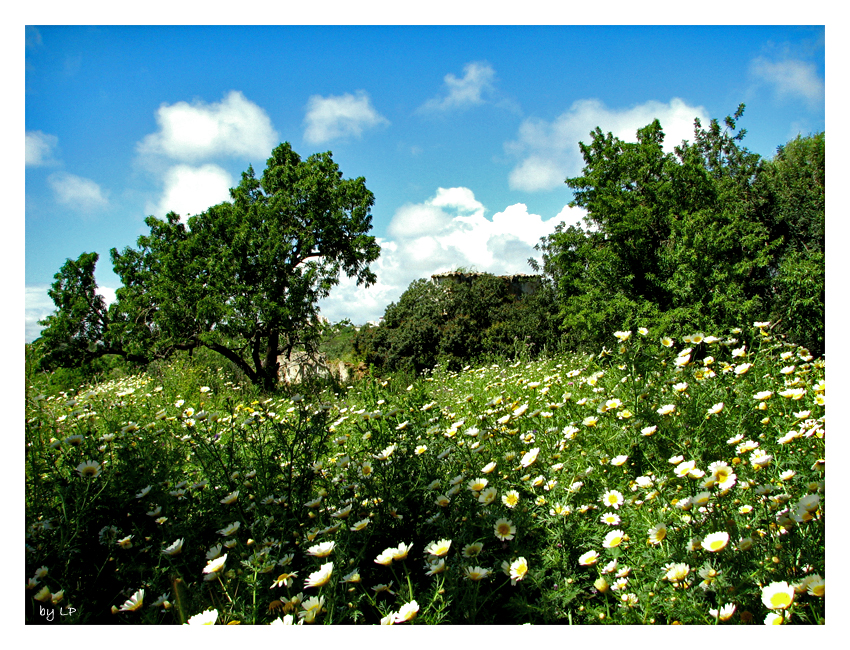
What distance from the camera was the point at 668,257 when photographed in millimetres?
9148

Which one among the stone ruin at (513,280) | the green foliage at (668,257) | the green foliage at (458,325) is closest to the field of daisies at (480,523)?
the green foliage at (668,257)

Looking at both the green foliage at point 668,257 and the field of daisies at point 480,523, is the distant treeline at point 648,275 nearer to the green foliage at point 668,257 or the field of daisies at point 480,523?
the green foliage at point 668,257

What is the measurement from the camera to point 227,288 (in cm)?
945

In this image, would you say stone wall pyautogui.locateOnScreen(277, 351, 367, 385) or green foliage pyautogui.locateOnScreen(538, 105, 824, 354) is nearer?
green foliage pyautogui.locateOnScreen(538, 105, 824, 354)

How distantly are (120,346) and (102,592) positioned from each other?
9.44 metres

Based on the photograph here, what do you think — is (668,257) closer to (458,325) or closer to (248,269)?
(458,325)

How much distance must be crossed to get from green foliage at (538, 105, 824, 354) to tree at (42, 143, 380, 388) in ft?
16.7

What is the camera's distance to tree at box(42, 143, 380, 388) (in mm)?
9336

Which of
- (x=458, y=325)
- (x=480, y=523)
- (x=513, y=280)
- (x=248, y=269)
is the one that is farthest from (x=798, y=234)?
(x=480, y=523)

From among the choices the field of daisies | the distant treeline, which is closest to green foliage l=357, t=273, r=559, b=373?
the distant treeline

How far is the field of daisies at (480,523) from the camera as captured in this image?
4.66 feet

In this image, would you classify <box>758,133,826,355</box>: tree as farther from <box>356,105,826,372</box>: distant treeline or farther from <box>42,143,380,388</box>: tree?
<box>42,143,380,388</box>: tree

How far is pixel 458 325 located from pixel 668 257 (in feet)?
15.8
